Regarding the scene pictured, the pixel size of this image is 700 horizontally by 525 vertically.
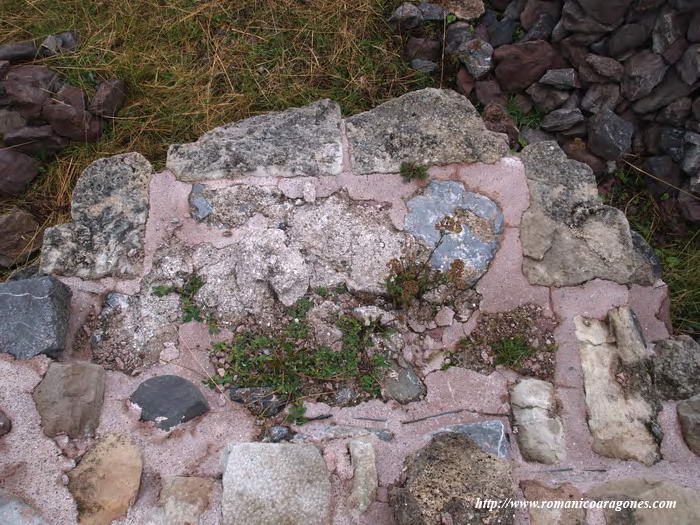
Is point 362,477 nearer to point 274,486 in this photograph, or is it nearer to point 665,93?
point 274,486

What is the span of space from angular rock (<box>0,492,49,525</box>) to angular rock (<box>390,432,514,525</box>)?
1.10 m

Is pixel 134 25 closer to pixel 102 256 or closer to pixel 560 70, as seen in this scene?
pixel 102 256

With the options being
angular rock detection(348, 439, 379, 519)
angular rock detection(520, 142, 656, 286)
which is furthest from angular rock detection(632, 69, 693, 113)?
angular rock detection(348, 439, 379, 519)

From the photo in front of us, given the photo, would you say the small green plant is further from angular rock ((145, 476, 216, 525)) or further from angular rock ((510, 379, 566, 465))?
angular rock ((145, 476, 216, 525))

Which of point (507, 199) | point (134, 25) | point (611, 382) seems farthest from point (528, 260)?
point (134, 25)

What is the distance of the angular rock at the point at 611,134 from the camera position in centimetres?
297

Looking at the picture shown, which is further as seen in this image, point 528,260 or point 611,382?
point 528,260

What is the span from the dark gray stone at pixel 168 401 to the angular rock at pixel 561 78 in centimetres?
241

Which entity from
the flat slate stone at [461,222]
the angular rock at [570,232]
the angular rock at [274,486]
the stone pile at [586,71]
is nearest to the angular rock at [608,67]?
the stone pile at [586,71]

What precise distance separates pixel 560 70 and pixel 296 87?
56.9 inches

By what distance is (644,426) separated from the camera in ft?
6.86

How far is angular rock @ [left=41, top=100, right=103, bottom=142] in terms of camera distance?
304 cm

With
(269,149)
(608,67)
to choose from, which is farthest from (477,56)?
(269,149)

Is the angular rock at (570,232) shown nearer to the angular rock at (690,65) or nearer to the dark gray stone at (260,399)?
the angular rock at (690,65)
